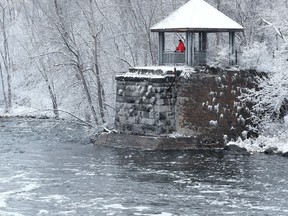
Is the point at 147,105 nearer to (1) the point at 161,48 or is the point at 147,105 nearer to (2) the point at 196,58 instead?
(2) the point at 196,58

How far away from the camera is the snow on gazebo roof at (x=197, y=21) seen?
33.4 metres

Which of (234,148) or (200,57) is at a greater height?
(200,57)

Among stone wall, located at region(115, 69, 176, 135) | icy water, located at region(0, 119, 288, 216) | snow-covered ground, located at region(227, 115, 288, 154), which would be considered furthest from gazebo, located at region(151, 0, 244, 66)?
icy water, located at region(0, 119, 288, 216)

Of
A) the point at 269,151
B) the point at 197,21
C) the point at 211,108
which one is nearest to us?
the point at 269,151

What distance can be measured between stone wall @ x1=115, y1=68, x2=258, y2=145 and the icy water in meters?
2.00

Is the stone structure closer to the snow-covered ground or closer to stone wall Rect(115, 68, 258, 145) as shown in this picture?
stone wall Rect(115, 68, 258, 145)

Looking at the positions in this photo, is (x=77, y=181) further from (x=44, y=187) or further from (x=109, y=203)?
(x=109, y=203)

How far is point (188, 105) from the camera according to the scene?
3272 centimetres

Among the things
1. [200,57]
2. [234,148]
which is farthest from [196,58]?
[234,148]

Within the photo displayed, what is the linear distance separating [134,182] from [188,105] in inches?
358

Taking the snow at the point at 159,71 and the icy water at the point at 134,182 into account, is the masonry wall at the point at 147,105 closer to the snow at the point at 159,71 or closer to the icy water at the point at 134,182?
the snow at the point at 159,71

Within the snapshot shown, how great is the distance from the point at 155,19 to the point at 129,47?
89.5 inches

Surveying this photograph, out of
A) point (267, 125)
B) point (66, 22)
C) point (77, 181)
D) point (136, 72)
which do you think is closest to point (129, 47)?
point (66, 22)

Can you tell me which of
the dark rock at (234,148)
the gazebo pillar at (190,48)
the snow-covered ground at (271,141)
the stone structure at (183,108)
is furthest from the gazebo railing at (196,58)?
the dark rock at (234,148)
